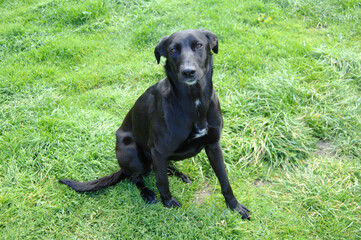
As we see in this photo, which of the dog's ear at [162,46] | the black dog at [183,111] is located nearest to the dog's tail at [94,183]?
the black dog at [183,111]

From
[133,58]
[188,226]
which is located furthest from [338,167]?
[133,58]

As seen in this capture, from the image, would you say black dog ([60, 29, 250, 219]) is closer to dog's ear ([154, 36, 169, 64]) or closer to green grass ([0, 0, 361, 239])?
dog's ear ([154, 36, 169, 64])

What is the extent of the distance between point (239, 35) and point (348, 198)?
2.95 meters

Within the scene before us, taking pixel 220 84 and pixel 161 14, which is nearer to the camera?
pixel 220 84

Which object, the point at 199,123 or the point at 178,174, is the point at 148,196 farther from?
the point at 199,123

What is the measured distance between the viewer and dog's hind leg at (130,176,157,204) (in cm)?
286

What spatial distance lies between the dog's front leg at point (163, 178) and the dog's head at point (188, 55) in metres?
0.68

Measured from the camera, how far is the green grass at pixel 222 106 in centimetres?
265

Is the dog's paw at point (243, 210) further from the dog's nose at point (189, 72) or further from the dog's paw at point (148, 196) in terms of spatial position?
the dog's nose at point (189, 72)

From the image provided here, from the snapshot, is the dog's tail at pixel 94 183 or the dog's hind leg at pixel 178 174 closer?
the dog's tail at pixel 94 183

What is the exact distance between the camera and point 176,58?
227 centimetres

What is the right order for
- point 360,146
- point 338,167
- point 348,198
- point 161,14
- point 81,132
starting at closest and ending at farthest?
point 348,198 → point 338,167 → point 360,146 → point 81,132 → point 161,14

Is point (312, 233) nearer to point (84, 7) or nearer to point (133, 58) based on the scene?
point (133, 58)

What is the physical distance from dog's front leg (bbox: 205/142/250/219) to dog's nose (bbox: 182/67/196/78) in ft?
2.20
